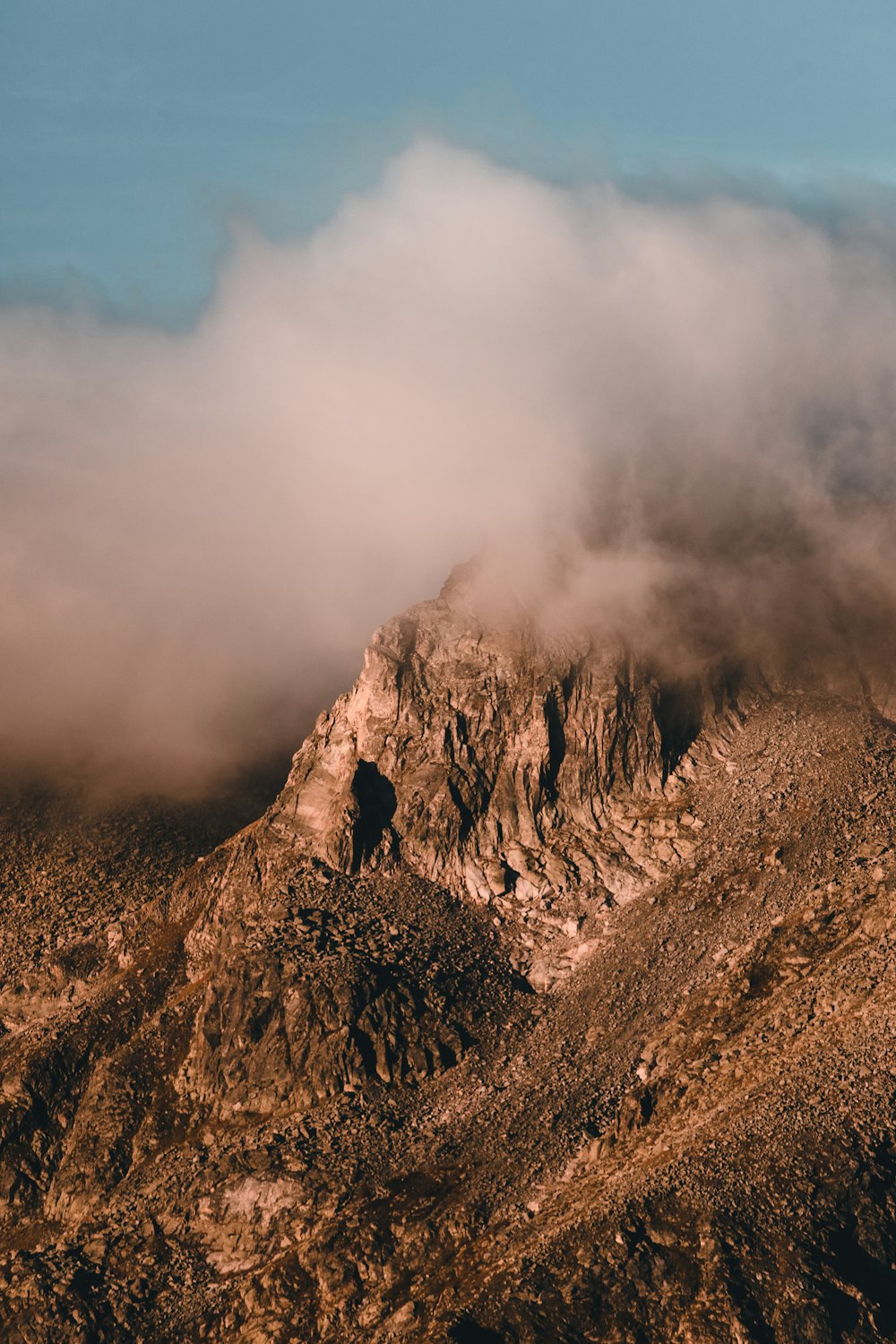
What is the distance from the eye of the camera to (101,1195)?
19075cm

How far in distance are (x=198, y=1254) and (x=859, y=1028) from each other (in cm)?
7427

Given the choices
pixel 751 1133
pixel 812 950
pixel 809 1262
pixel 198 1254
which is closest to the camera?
pixel 809 1262

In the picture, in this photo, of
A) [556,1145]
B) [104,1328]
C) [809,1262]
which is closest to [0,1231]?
[104,1328]

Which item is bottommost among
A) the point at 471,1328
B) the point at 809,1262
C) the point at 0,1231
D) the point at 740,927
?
the point at 809,1262

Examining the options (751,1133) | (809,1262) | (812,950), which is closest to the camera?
(809,1262)

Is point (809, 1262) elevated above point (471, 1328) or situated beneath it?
situated beneath

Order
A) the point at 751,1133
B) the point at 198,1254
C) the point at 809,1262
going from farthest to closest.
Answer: the point at 198,1254
the point at 751,1133
the point at 809,1262

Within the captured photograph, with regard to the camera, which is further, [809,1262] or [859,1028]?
[859,1028]

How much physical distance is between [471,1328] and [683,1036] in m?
45.5

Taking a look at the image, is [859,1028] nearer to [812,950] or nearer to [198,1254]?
[812,950]

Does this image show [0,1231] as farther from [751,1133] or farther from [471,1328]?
[751,1133]

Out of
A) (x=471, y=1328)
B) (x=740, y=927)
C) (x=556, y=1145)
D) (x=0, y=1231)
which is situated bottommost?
(x=471, y=1328)

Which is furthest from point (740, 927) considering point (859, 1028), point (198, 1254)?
point (198, 1254)

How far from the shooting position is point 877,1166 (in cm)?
16088
